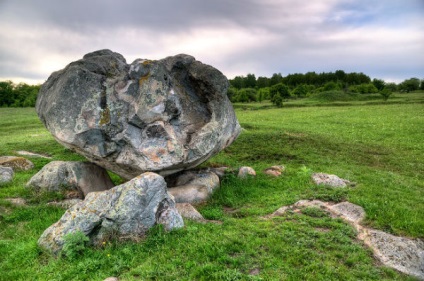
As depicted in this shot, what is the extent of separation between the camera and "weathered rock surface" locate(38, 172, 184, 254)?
11.8 metres

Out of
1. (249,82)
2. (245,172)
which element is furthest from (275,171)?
(249,82)

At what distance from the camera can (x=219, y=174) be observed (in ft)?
65.5

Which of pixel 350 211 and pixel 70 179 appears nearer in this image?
pixel 350 211

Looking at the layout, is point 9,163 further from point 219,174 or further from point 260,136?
point 260,136

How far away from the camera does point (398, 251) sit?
1148 cm

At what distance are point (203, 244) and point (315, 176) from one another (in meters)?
9.49

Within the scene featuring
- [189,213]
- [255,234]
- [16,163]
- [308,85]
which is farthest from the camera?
[308,85]

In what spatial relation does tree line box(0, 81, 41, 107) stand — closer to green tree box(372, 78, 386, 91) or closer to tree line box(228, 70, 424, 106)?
tree line box(228, 70, 424, 106)

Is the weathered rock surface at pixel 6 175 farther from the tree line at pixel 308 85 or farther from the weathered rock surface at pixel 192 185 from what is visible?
the tree line at pixel 308 85

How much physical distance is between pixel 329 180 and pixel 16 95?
12431cm

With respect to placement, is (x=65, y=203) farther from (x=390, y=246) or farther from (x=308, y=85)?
(x=308, y=85)

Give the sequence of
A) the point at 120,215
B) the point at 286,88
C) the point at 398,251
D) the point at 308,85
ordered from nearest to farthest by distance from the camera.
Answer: the point at 398,251, the point at 120,215, the point at 286,88, the point at 308,85

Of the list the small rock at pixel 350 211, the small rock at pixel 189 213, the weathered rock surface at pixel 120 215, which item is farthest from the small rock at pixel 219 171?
the weathered rock surface at pixel 120 215

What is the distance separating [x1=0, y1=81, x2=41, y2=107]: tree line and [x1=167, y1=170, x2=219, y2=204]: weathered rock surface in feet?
340
